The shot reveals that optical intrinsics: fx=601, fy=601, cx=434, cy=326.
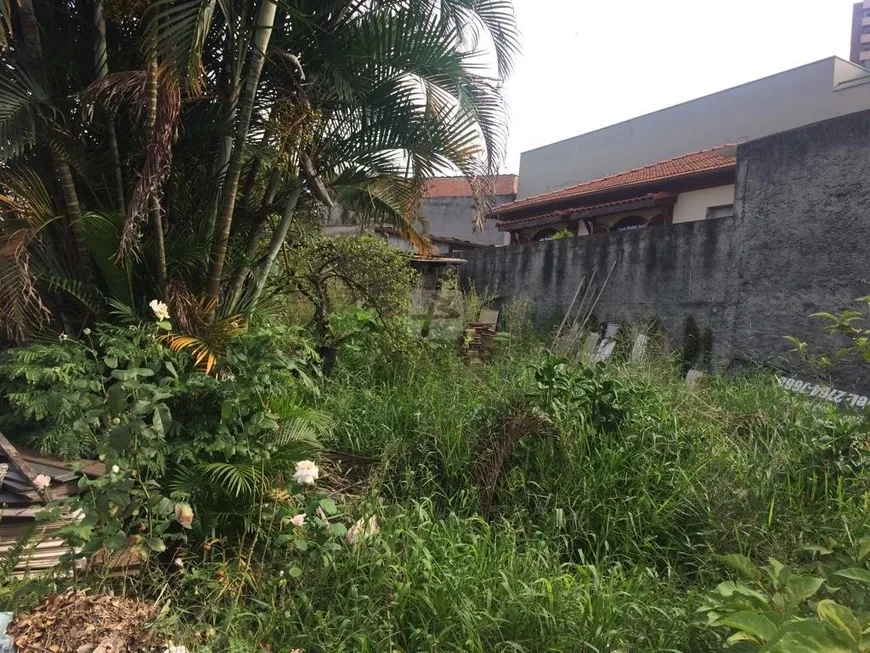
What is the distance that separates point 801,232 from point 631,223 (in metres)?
7.20

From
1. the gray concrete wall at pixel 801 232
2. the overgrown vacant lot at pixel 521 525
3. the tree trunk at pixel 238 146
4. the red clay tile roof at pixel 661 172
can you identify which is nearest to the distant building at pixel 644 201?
the red clay tile roof at pixel 661 172

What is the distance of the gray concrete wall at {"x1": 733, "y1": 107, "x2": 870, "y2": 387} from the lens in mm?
5738

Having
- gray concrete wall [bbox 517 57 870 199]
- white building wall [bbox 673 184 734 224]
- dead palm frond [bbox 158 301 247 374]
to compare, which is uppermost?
gray concrete wall [bbox 517 57 870 199]

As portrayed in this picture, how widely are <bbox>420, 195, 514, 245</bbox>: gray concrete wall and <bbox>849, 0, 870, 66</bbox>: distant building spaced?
A: 978 cm

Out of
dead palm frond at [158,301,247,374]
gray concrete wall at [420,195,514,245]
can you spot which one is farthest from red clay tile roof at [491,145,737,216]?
dead palm frond at [158,301,247,374]

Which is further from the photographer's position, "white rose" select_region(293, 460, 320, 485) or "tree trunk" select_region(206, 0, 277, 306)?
"tree trunk" select_region(206, 0, 277, 306)

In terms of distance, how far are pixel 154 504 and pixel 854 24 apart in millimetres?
18331

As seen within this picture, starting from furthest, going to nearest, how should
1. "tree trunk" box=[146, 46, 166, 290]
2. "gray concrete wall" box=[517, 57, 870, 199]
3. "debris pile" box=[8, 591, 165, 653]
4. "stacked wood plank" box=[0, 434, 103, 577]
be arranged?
"gray concrete wall" box=[517, 57, 870, 199], "tree trunk" box=[146, 46, 166, 290], "stacked wood plank" box=[0, 434, 103, 577], "debris pile" box=[8, 591, 165, 653]

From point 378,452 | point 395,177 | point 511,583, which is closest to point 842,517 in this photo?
point 511,583

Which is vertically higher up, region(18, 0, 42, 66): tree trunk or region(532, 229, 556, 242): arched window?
region(532, 229, 556, 242): arched window

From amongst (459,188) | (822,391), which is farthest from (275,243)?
(459,188)

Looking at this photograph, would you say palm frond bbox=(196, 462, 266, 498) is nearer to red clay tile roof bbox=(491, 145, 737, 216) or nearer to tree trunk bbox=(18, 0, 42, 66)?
tree trunk bbox=(18, 0, 42, 66)

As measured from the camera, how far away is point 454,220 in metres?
19.1

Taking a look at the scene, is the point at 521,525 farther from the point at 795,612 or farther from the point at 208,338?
the point at 208,338
